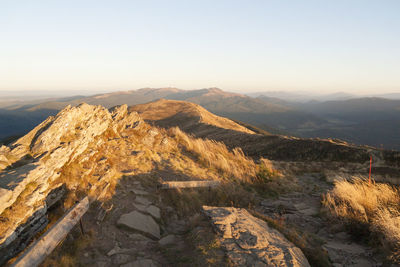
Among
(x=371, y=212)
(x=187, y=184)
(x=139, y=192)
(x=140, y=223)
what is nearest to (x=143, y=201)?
(x=139, y=192)

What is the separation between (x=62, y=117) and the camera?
7254mm

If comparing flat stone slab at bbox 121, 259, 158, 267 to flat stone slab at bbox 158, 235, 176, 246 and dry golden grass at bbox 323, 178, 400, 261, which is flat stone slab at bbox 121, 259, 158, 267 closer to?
flat stone slab at bbox 158, 235, 176, 246

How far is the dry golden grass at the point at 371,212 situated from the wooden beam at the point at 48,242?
622 centimetres

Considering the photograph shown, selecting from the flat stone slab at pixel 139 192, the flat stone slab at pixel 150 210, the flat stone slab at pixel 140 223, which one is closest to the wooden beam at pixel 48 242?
the flat stone slab at pixel 140 223

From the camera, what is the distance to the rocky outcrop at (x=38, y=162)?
3889mm

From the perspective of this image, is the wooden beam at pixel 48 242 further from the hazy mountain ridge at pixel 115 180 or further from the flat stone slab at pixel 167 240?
the flat stone slab at pixel 167 240

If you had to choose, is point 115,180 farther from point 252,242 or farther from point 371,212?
point 371,212

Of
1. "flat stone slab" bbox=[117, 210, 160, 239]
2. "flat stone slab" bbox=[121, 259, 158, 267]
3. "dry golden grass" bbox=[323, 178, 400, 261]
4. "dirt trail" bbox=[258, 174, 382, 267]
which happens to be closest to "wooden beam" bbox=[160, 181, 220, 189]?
"flat stone slab" bbox=[117, 210, 160, 239]

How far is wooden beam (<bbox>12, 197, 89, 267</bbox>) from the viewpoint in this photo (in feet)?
10.2

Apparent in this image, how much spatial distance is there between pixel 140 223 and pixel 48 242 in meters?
2.06

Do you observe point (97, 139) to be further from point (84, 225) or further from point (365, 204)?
point (365, 204)

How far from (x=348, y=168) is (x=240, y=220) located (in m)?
11.8

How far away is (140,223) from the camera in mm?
5199

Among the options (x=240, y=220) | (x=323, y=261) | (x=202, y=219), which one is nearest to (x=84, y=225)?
(x=202, y=219)
